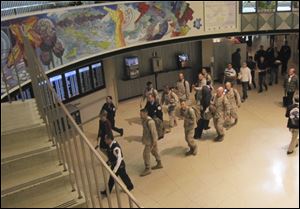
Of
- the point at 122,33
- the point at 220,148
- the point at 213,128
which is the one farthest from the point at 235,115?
the point at 122,33

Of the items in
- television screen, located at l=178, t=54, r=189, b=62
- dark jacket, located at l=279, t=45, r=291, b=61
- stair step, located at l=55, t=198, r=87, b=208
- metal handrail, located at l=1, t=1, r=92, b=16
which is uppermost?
metal handrail, located at l=1, t=1, r=92, b=16

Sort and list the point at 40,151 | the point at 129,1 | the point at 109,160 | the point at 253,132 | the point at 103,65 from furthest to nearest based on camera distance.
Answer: the point at 103,65 < the point at 129,1 < the point at 253,132 < the point at 109,160 < the point at 40,151

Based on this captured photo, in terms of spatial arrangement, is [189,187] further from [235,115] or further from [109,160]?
[235,115]

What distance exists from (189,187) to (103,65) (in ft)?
Result: 18.1

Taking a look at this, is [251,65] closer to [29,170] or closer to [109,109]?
[109,109]

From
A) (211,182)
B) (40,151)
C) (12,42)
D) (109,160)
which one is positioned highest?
(12,42)

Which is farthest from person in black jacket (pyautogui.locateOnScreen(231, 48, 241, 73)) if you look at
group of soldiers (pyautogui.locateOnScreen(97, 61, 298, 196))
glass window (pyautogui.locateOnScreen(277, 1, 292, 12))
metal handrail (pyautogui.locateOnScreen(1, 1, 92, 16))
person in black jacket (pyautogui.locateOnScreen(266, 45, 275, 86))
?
metal handrail (pyautogui.locateOnScreen(1, 1, 92, 16))

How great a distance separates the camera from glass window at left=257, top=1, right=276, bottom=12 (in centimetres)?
1144

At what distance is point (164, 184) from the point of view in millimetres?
6762

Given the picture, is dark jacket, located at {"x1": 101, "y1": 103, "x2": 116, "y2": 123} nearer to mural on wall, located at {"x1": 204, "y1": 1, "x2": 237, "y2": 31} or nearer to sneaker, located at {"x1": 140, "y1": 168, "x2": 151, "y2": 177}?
sneaker, located at {"x1": 140, "y1": 168, "x2": 151, "y2": 177}

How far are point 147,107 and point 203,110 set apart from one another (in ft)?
4.65

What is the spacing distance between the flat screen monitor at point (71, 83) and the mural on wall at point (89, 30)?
4.24ft

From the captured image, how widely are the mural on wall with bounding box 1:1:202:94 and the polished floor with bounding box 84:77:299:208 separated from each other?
2.22 m

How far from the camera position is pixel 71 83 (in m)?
10.1
